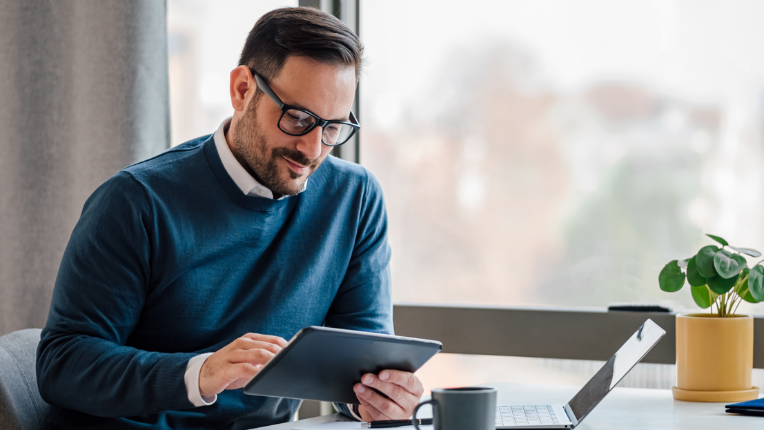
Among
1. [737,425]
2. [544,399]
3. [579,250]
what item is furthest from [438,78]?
[737,425]

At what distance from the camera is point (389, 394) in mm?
1180

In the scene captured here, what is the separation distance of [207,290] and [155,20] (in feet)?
3.23

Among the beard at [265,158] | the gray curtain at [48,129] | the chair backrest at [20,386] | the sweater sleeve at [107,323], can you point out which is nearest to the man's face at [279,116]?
the beard at [265,158]

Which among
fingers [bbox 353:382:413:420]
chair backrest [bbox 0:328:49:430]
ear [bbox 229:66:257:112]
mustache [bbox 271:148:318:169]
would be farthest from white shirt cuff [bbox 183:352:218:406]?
ear [bbox 229:66:257:112]

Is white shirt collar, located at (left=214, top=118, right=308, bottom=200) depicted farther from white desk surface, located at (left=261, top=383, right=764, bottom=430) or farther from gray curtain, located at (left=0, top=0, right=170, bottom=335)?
gray curtain, located at (left=0, top=0, right=170, bottom=335)

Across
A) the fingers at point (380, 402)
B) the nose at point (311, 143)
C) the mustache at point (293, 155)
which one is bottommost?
the fingers at point (380, 402)

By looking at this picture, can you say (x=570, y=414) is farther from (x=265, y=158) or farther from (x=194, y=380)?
(x=265, y=158)

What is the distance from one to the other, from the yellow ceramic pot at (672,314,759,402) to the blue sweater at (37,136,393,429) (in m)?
0.65

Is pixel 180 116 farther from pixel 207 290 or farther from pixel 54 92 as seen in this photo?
pixel 207 290

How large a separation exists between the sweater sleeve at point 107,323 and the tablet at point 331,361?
8.0 inches

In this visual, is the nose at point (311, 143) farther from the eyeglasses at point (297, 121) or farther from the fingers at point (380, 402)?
the fingers at point (380, 402)

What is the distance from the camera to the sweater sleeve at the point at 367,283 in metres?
1.58

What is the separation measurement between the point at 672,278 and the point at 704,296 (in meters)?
0.08

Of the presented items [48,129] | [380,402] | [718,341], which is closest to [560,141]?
[718,341]
